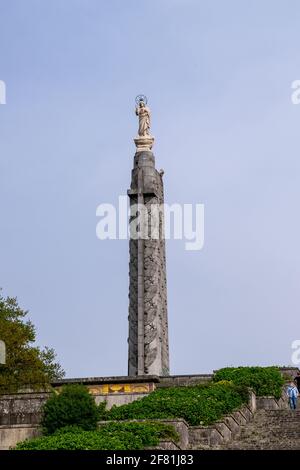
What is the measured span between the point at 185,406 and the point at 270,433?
2.83 meters

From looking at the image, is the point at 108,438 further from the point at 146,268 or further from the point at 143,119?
the point at 143,119

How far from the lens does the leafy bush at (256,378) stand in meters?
38.7

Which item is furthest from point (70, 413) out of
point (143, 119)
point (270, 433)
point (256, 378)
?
point (143, 119)

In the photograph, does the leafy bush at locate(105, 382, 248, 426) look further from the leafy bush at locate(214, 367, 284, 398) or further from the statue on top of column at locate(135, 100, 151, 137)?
the statue on top of column at locate(135, 100, 151, 137)

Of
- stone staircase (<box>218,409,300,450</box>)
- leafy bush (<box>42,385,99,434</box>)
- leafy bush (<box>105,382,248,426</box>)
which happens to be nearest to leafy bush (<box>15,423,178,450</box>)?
leafy bush (<box>42,385,99,434</box>)

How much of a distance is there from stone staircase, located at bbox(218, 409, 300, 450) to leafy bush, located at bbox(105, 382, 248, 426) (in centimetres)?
93

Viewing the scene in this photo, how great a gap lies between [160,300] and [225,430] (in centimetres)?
1424

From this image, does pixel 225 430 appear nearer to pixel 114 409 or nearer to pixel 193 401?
pixel 193 401

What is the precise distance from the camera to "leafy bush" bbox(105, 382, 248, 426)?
32.1 metres

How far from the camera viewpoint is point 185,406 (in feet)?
107

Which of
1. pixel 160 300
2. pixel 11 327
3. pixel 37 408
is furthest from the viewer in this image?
pixel 11 327
